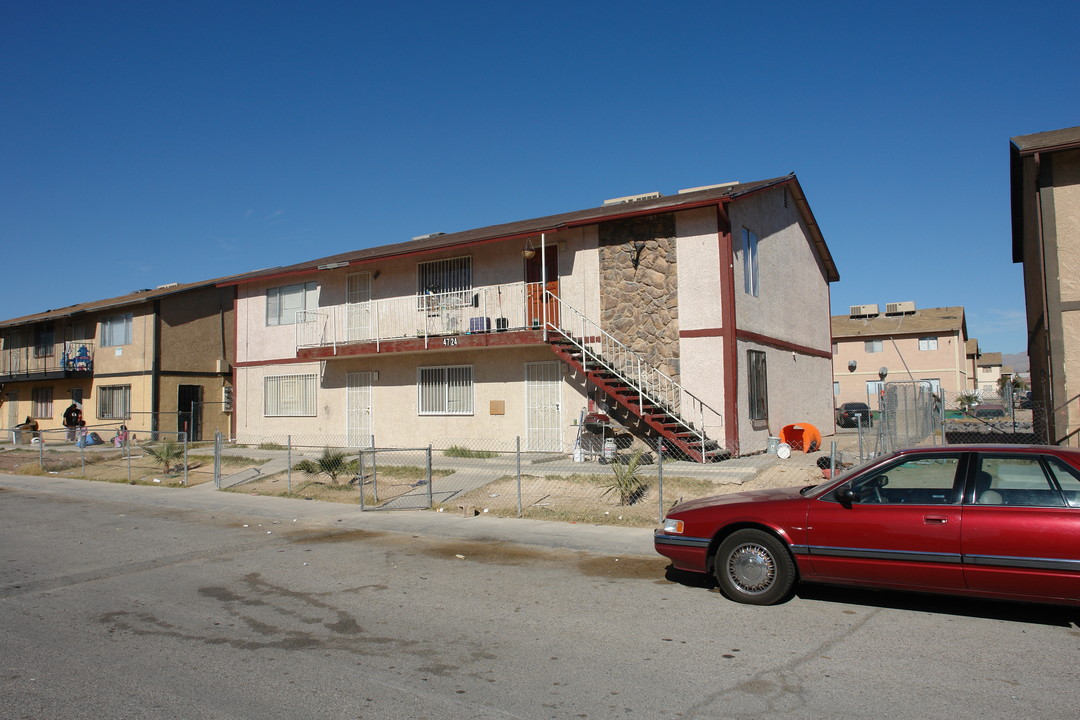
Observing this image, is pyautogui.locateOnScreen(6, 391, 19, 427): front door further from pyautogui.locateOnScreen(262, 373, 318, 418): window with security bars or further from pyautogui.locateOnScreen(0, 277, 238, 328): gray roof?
pyautogui.locateOnScreen(262, 373, 318, 418): window with security bars

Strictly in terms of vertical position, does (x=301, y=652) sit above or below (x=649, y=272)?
below

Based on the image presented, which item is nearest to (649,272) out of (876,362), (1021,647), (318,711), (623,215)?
(623,215)

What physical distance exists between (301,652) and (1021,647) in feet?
16.9

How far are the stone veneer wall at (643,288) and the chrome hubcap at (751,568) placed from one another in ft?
35.4

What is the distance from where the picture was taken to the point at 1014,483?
238 inches

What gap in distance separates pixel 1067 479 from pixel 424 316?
17.1m

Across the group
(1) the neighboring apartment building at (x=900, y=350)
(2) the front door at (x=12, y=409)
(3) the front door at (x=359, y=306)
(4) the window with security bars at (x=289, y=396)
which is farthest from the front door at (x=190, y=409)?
(1) the neighboring apartment building at (x=900, y=350)

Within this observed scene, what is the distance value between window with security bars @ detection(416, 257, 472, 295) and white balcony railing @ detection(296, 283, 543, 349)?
0.26 meters

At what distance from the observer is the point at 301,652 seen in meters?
5.58

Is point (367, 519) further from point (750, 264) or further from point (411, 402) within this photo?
point (750, 264)

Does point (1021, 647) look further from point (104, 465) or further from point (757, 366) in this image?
point (104, 465)

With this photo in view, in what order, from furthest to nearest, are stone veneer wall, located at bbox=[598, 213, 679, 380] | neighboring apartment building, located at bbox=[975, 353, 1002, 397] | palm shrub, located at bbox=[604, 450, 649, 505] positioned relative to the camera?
neighboring apartment building, located at bbox=[975, 353, 1002, 397] → stone veneer wall, located at bbox=[598, 213, 679, 380] → palm shrub, located at bbox=[604, 450, 649, 505]

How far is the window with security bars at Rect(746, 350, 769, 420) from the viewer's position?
18.0 meters

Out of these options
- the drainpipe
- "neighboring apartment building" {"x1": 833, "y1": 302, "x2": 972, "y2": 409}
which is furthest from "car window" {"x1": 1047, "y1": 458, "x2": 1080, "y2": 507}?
"neighboring apartment building" {"x1": 833, "y1": 302, "x2": 972, "y2": 409}
